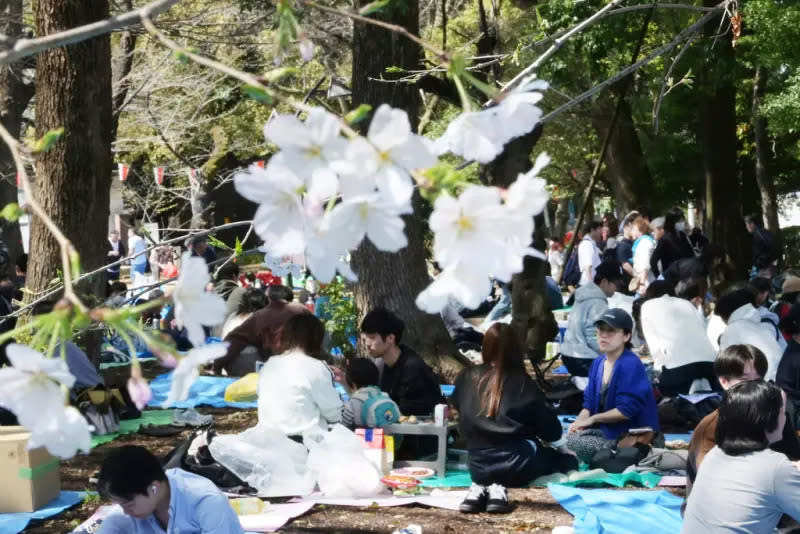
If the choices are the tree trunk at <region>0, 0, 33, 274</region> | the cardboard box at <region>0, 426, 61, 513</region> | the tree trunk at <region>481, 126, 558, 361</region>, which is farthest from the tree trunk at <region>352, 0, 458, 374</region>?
the tree trunk at <region>0, 0, 33, 274</region>

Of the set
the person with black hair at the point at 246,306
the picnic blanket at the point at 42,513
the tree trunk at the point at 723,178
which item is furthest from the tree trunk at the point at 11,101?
the tree trunk at the point at 723,178

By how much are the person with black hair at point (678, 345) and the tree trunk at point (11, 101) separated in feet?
25.9

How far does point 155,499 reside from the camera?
433cm

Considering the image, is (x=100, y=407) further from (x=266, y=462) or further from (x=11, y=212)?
(x=11, y=212)

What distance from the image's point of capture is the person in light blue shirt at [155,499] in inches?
166

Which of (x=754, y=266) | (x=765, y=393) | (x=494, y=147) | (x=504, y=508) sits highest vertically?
(x=754, y=266)

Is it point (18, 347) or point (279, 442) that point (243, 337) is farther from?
point (18, 347)

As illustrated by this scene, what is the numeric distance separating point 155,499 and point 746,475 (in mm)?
2231

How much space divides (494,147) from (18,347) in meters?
0.64

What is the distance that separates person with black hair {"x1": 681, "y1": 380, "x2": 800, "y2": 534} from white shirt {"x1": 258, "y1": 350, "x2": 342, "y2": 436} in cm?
303

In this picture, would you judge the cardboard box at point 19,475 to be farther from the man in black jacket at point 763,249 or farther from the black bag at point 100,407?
the man in black jacket at point 763,249

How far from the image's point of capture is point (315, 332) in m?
7.08

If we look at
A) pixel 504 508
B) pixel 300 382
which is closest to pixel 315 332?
pixel 300 382

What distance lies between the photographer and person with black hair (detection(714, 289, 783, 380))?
8164mm
